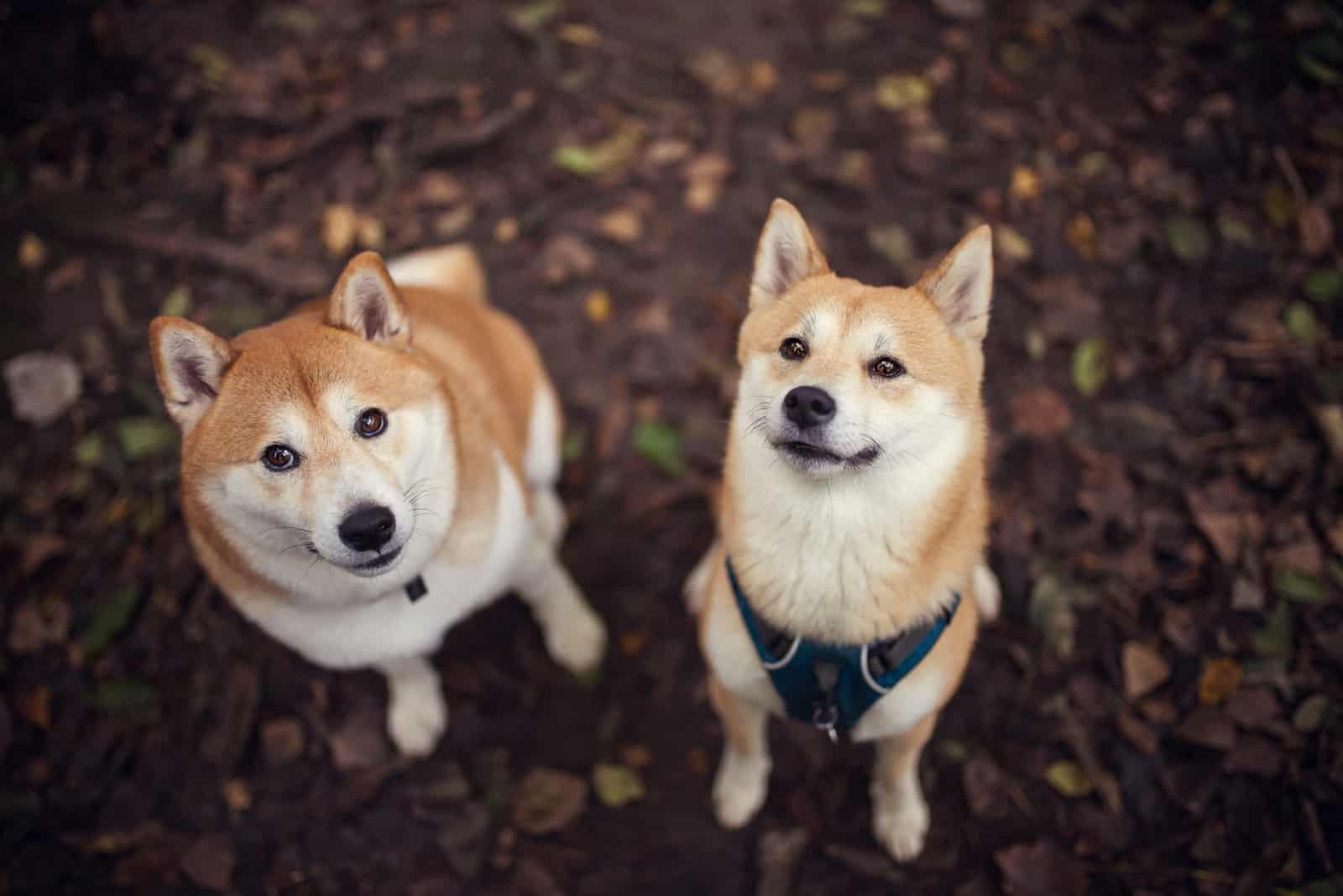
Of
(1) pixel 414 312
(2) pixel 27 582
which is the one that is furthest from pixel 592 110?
(2) pixel 27 582

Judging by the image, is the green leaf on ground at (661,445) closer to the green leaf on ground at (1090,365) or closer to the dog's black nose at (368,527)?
the dog's black nose at (368,527)

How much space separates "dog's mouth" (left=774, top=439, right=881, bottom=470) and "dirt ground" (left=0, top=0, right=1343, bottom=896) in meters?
1.50

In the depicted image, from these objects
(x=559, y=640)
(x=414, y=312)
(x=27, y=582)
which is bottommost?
(x=27, y=582)

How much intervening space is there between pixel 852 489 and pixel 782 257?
689 millimetres

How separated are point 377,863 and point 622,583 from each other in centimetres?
133

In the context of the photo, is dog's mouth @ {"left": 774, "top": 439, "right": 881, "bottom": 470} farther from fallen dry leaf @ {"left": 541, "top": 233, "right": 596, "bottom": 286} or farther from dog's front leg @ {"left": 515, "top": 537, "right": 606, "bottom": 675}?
fallen dry leaf @ {"left": 541, "top": 233, "right": 596, "bottom": 286}

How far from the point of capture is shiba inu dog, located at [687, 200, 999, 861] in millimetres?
1886

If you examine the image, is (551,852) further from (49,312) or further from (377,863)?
(49,312)

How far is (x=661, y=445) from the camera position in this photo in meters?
3.49

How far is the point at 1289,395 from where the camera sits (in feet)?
10.6

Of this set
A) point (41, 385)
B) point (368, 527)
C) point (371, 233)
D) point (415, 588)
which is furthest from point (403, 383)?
point (41, 385)

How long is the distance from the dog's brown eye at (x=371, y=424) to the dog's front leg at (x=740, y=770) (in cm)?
125

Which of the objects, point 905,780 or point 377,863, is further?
point 377,863

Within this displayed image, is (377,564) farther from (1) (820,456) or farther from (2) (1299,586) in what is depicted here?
(2) (1299,586)
